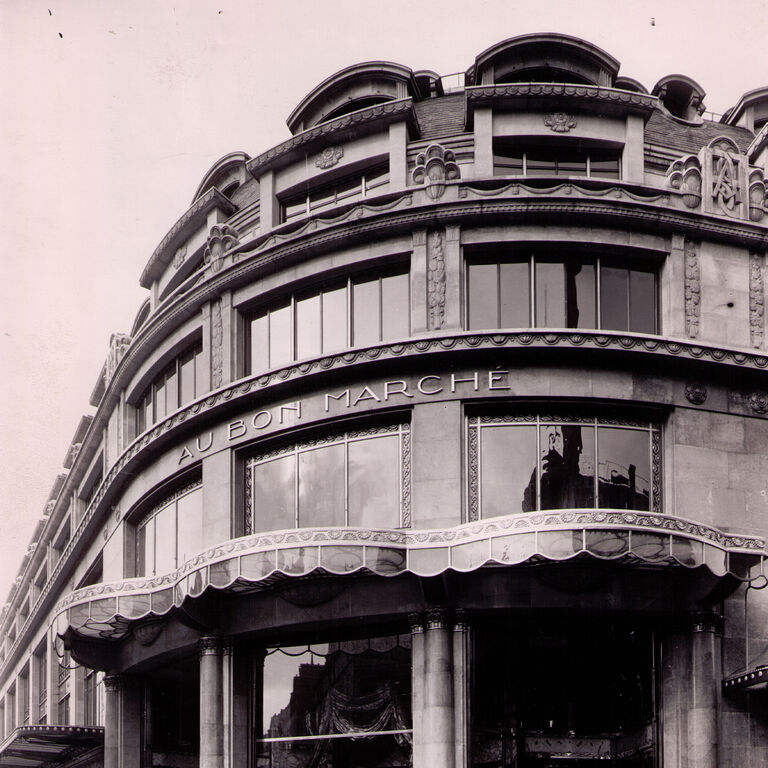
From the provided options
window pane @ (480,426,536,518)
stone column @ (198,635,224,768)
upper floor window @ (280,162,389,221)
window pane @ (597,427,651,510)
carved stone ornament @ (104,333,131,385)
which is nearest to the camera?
window pane @ (480,426,536,518)

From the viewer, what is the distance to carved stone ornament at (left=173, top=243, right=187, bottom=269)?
3862cm

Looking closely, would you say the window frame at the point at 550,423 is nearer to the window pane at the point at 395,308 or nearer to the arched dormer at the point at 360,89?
the window pane at the point at 395,308

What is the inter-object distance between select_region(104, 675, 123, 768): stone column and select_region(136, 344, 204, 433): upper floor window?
7438 mm

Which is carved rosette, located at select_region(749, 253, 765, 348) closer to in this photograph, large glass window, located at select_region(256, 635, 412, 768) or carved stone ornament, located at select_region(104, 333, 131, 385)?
large glass window, located at select_region(256, 635, 412, 768)

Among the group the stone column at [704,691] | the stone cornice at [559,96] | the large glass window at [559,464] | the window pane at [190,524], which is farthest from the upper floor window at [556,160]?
the stone column at [704,691]

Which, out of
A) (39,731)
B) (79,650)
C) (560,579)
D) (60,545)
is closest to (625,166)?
(560,579)

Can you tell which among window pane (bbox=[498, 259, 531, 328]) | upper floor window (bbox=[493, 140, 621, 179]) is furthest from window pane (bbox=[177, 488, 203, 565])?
upper floor window (bbox=[493, 140, 621, 179])

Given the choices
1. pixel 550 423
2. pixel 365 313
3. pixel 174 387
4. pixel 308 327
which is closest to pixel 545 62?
pixel 365 313

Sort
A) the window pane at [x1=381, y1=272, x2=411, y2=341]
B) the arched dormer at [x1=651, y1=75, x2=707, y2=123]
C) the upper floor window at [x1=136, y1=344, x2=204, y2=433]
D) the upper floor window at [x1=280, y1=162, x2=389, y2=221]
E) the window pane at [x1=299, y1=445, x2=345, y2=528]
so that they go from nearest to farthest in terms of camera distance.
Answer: the window pane at [x1=299, y1=445, x2=345, y2=528], the window pane at [x1=381, y1=272, x2=411, y2=341], the upper floor window at [x1=280, y1=162, x2=389, y2=221], the upper floor window at [x1=136, y1=344, x2=204, y2=433], the arched dormer at [x1=651, y1=75, x2=707, y2=123]

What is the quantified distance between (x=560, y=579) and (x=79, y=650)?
48.5ft

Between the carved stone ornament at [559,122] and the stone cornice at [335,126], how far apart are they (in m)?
3.46

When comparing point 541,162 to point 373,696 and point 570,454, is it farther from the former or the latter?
point 373,696

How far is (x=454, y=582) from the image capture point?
26.3m

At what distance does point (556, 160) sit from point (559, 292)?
4606 mm
